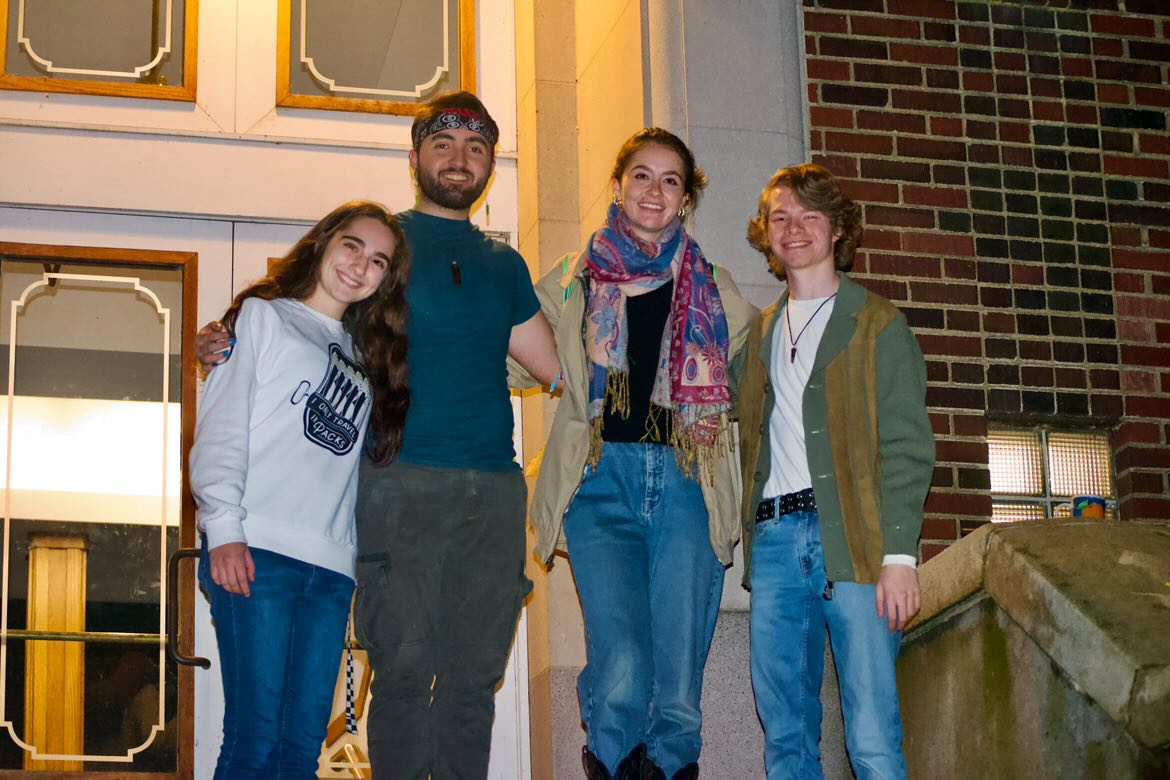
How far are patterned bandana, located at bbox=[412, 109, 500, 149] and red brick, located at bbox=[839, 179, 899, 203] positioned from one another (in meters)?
1.70

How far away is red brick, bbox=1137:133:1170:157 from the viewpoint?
6457mm

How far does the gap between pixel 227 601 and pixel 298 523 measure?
0.91 ft

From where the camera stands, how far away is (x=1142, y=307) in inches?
248

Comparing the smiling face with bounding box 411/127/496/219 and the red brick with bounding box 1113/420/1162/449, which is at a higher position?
the smiling face with bounding box 411/127/496/219

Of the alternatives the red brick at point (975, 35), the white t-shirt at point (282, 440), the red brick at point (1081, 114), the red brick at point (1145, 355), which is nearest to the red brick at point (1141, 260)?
the red brick at point (1145, 355)

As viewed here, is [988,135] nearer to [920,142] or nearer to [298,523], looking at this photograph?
[920,142]

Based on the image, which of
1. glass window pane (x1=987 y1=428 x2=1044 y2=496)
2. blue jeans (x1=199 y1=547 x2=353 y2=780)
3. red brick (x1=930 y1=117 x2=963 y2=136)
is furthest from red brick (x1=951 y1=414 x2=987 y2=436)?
blue jeans (x1=199 y1=547 x2=353 y2=780)

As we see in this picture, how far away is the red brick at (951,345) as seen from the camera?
6.00 m

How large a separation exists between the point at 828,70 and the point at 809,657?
2590mm

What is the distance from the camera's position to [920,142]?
6.17 metres

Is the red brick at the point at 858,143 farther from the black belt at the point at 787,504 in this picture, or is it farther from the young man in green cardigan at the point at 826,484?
the black belt at the point at 787,504

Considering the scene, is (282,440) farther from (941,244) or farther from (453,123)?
(941,244)

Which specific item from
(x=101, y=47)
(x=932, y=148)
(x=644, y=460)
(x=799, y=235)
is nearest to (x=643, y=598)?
(x=644, y=460)

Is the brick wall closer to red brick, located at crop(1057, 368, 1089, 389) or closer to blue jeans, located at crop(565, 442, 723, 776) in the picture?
red brick, located at crop(1057, 368, 1089, 389)
